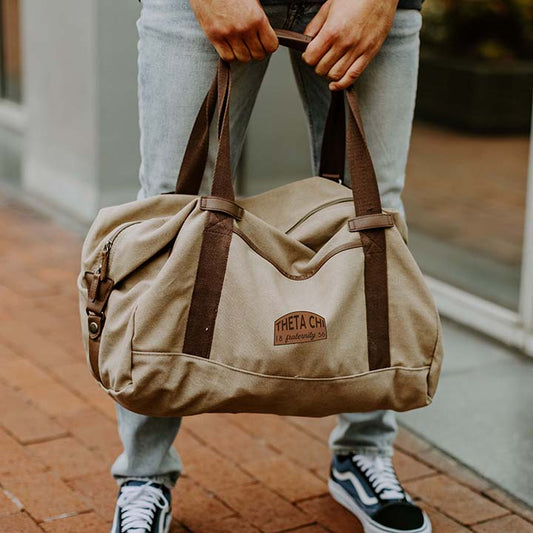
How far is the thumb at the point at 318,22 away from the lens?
2074 mm

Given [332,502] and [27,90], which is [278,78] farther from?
[332,502]

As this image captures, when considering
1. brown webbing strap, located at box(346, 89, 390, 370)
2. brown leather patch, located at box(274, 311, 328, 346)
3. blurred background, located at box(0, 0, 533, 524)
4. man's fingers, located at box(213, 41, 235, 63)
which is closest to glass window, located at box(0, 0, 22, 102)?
blurred background, located at box(0, 0, 533, 524)

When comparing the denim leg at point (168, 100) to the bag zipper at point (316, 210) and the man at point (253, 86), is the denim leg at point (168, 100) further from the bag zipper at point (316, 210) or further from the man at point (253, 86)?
the bag zipper at point (316, 210)

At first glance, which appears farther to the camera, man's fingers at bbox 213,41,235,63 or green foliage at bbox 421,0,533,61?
green foliage at bbox 421,0,533,61

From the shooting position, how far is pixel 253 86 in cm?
221

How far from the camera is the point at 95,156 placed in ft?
16.5

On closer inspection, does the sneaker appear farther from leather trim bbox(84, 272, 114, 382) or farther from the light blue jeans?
leather trim bbox(84, 272, 114, 382)

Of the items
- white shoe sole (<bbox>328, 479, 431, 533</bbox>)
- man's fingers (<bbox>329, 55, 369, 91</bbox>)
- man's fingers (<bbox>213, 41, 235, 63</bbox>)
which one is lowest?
white shoe sole (<bbox>328, 479, 431, 533</bbox>)

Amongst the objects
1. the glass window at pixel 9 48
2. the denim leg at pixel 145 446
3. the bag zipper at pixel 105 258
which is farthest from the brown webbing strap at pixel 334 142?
the glass window at pixel 9 48

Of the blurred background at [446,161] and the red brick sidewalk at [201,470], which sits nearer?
the red brick sidewalk at [201,470]

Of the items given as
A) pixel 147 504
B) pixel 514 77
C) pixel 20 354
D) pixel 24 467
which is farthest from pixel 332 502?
pixel 514 77

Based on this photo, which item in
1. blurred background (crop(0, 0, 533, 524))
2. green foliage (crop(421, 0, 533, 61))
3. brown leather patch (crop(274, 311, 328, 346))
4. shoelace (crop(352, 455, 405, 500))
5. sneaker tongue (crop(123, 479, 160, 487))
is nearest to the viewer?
brown leather patch (crop(274, 311, 328, 346))

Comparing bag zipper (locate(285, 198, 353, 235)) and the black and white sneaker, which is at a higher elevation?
bag zipper (locate(285, 198, 353, 235))

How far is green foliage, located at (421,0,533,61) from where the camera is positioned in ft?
13.5
